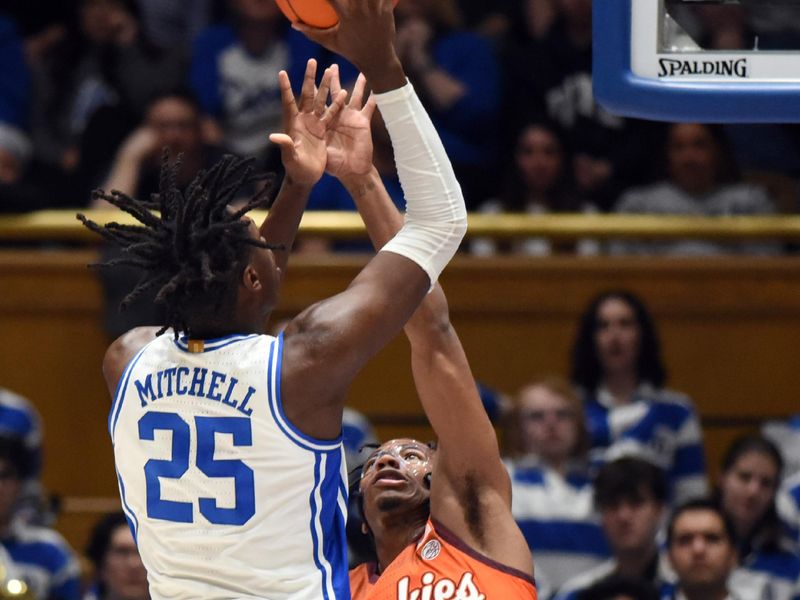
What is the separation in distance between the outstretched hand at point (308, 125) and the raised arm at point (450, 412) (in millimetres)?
59

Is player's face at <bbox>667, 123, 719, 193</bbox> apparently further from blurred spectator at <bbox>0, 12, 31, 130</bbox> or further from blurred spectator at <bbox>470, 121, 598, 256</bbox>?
blurred spectator at <bbox>0, 12, 31, 130</bbox>

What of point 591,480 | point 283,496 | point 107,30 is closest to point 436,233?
point 283,496

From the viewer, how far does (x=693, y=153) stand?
6.99 meters

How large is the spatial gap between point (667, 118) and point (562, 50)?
3.93 m

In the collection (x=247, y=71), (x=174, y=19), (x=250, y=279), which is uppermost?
(x=174, y=19)

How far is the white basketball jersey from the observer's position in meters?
3.20

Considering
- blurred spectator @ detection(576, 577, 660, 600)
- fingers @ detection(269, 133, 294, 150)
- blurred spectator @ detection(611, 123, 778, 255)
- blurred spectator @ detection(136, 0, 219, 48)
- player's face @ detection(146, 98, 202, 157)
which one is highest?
blurred spectator @ detection(136, 0, 219, 48)

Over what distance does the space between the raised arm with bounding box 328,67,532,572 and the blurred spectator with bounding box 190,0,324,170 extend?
3682 millimetres

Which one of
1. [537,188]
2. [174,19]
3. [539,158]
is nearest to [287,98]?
[539,158]

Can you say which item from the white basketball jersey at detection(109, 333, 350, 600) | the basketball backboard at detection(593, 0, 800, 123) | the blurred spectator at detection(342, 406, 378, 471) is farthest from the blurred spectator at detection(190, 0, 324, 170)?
the white basketball jersey at detection(109, 333, 350, 600)

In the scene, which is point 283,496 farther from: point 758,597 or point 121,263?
point 758,597

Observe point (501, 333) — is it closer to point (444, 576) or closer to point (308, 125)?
point (444, 576)

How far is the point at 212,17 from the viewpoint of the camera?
8250mm

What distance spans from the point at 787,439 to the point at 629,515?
96 cm
